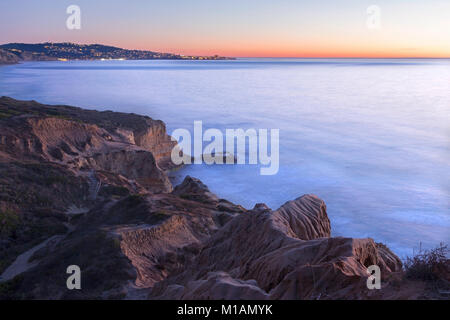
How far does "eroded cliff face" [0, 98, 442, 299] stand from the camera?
9.05 m

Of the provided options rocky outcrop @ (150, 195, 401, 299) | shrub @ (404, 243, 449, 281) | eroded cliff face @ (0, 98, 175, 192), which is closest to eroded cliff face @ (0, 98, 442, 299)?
rocky outcrop @ (150, 195, 401, 299)

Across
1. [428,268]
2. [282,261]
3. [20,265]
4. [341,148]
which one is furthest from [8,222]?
[341,148]

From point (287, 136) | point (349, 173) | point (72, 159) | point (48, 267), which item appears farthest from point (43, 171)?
point (287, 136)

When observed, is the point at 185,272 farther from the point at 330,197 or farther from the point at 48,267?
the point at 330,197

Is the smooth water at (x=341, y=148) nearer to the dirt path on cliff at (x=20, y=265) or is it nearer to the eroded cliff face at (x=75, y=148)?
the eroded cliff face at (x=75, y=148)

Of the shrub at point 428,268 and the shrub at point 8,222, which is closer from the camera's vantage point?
the shrub at point 428,268

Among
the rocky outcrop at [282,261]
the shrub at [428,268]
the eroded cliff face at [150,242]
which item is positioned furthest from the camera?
the eroded cliff face at [150,242]

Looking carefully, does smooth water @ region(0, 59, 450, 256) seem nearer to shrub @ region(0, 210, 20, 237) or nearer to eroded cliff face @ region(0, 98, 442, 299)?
eroded cliff face @ region(0, 98, 442, 299)

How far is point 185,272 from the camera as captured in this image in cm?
1405

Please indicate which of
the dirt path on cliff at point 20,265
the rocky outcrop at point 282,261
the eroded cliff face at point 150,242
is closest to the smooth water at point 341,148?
the eroded cliff face at point 150,242

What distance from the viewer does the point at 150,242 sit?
1847cm

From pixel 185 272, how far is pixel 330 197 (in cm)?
2928

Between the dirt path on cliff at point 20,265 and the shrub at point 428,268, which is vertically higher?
the shrub at point 428,268

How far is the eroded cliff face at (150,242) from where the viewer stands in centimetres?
905
